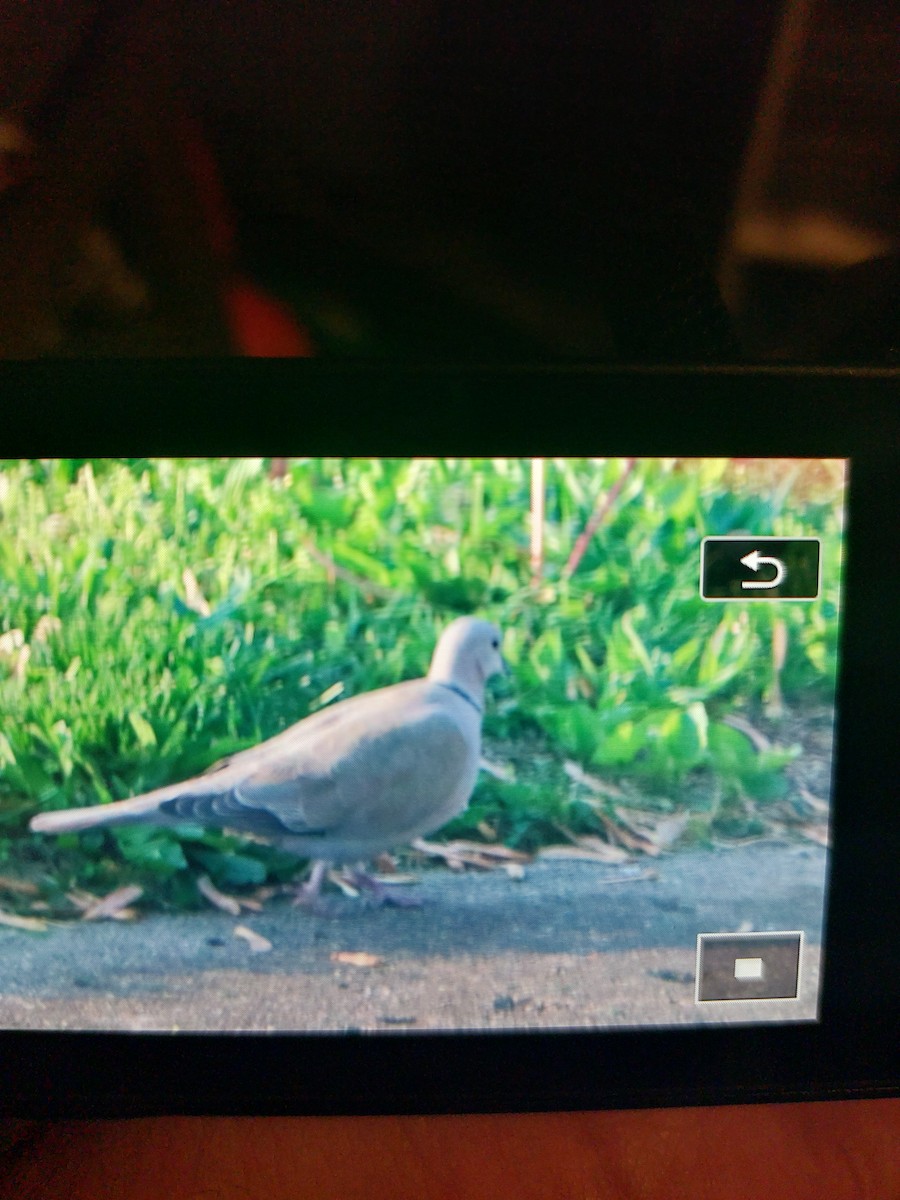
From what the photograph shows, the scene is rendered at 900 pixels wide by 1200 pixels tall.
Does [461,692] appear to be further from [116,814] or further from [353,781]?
[116,814]

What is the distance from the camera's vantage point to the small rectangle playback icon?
589mm

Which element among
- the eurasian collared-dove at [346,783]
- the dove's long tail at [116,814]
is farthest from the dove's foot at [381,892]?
the dove's long tail at [116,814]

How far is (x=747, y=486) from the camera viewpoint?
56 cm

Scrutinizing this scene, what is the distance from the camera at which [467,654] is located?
0.56 meters

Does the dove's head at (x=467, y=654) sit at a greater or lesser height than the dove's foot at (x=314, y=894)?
greater

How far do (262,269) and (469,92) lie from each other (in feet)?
0.64

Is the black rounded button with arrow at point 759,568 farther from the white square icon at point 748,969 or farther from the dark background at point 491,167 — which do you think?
the white square icon at point 748,969

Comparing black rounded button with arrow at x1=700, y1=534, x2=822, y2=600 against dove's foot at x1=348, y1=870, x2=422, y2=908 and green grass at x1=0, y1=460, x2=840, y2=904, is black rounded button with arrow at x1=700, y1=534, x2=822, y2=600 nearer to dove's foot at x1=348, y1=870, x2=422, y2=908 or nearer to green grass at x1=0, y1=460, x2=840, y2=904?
green grass at x1=0, y1=460, x2=840, y2=904

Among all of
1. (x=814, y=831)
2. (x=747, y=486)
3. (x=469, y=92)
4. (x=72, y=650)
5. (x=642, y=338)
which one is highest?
(x=469, y=92)

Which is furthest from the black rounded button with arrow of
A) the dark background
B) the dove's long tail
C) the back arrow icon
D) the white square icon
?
the dove's long tail

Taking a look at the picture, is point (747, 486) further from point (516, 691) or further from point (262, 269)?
point (262, 269)

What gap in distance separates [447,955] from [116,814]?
0.25 metres

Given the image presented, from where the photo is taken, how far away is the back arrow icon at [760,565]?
0.56 meters

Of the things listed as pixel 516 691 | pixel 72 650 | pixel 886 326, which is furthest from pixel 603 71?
pixel 72 650
